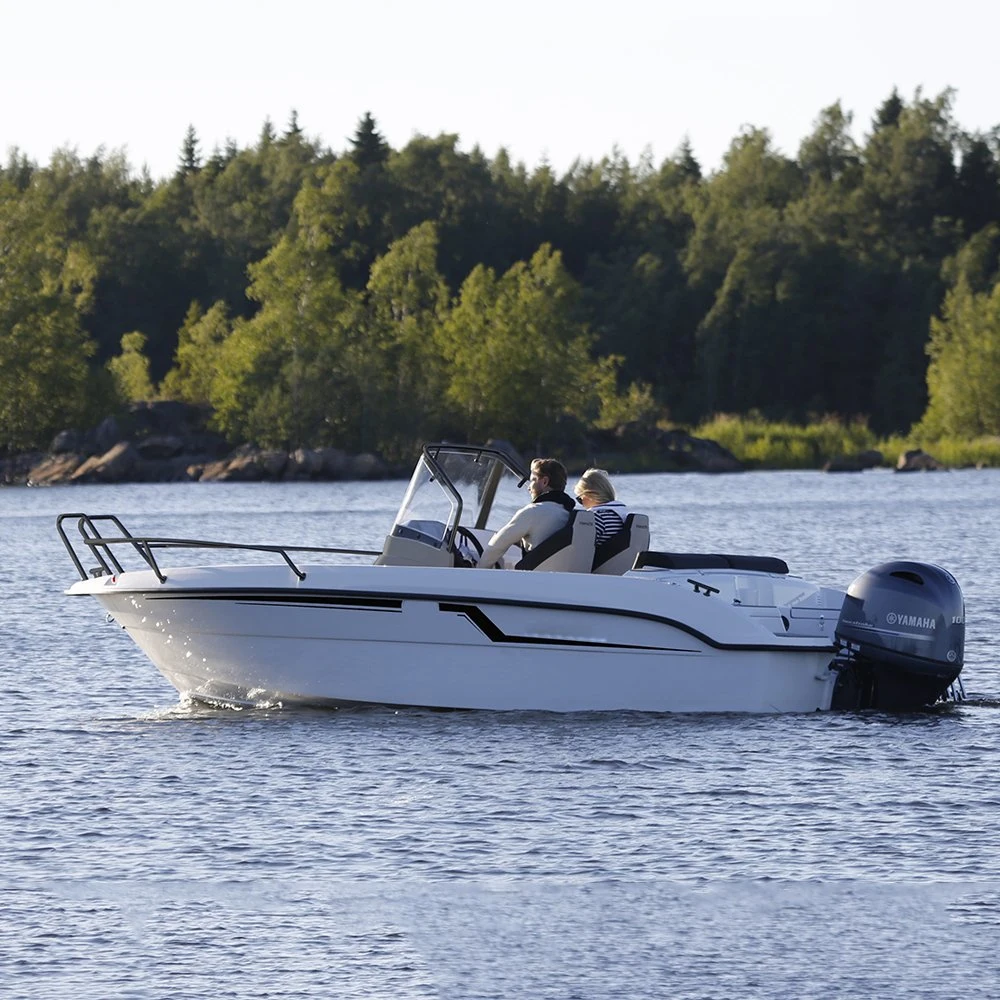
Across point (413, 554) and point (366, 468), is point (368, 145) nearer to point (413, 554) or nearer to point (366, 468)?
point (366, 468)

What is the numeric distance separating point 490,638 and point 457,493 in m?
1.19

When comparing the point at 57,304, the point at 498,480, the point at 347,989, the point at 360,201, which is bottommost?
the point at 347,989

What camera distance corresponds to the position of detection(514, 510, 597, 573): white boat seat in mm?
12602

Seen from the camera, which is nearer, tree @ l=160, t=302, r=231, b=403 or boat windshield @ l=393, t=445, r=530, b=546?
boat windshield @ l=393, t=445, r=530, b=546

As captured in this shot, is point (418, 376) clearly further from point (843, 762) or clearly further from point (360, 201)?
point (843, 762)

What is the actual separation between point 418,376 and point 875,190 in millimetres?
36908

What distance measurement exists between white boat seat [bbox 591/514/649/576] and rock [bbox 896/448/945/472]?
6271 centimetres

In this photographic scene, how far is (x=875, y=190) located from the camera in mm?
106875

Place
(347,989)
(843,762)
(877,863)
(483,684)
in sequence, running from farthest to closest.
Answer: (483,684) < (843,762) < (877,863) < (347,989)

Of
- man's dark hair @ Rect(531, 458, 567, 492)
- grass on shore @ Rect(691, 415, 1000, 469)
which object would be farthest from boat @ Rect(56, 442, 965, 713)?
grass on shore @ Rect(691, 415, 1000, 469)

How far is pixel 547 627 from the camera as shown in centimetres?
1220

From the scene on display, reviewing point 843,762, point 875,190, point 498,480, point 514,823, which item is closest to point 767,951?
point 514,823

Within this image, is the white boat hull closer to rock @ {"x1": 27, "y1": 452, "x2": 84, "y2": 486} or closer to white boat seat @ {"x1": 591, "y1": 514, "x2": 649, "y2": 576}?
white boat seat @ {"x1": 591, "y1": 514, "x2": 649, "y2": 576}

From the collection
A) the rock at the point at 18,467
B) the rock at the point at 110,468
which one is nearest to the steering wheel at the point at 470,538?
the rock at the point at 110,468
